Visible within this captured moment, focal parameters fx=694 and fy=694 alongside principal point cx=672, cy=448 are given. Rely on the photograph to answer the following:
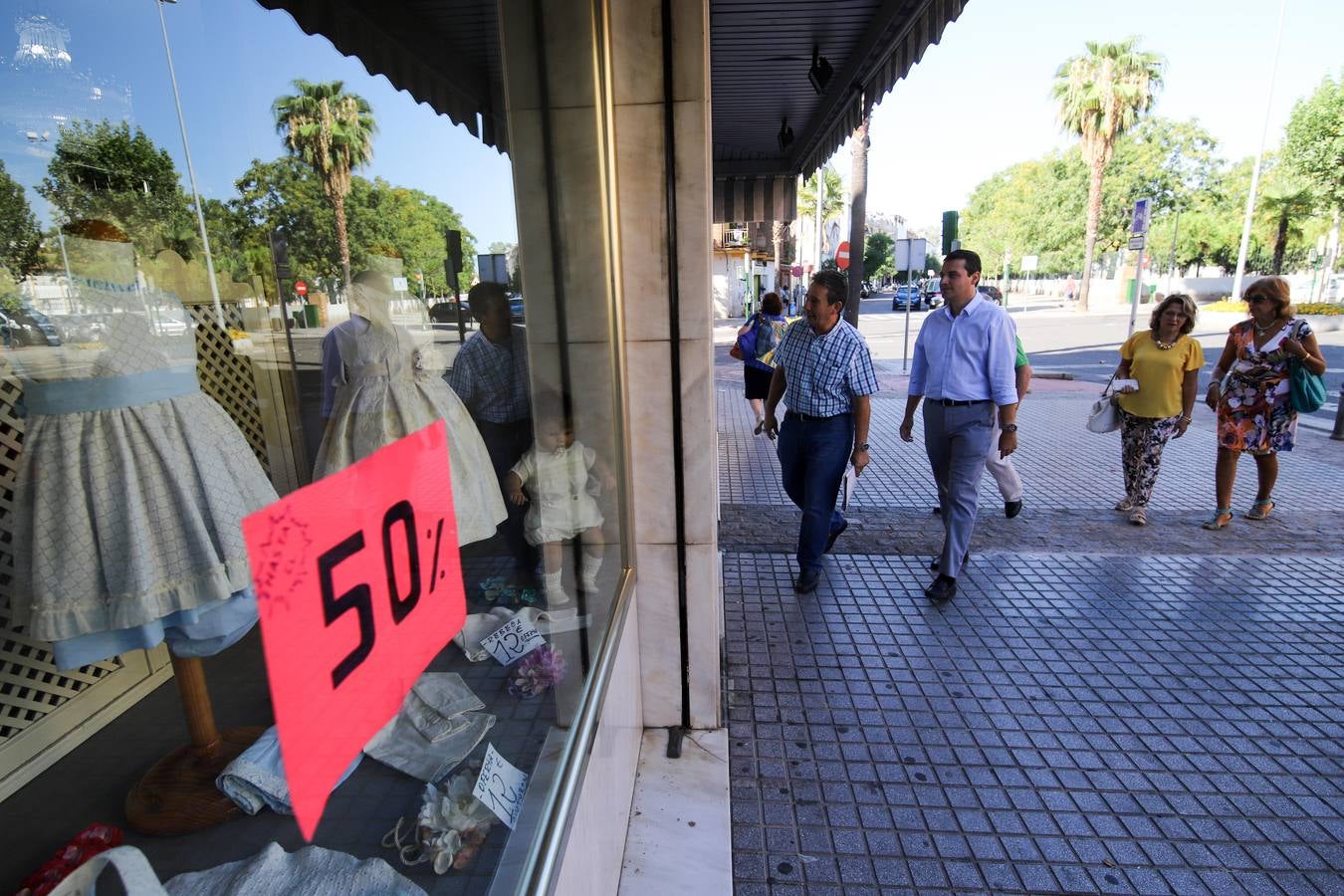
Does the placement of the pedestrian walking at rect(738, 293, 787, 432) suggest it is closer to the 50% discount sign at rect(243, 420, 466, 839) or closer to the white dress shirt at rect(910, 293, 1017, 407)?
the white dress shirt at rect(910, 293, 1017, 407)

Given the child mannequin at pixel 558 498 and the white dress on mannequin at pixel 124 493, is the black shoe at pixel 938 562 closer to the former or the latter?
the child mannequin at pixel 558 498

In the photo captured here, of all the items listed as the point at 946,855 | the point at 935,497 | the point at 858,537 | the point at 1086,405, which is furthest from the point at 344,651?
the point at 1086,405

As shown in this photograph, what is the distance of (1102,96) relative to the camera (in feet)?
98.6

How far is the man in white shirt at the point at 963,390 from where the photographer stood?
12.6 ft

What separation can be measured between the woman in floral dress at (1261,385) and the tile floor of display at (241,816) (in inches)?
212

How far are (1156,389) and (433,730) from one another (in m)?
5.49

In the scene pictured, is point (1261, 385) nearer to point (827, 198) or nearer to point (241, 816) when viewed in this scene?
point (241, 816)

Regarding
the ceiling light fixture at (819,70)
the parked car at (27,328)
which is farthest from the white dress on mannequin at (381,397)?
the ceiling light fixture at (819,70)

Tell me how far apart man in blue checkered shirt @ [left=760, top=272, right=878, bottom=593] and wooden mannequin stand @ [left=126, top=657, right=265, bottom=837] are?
3031mm

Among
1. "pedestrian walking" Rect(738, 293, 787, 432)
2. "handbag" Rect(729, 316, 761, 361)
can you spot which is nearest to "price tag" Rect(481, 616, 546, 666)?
"pedestrian walking" Rect(738, 293, 787, 432)

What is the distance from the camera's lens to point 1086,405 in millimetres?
10219

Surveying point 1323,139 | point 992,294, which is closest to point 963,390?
point 1323,139

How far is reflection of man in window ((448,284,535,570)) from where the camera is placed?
156 centimetres

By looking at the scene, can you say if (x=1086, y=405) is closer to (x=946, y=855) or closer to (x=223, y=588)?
(x=946, y=855)
